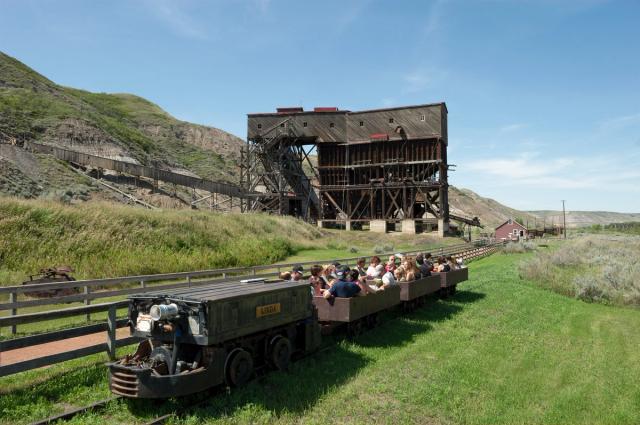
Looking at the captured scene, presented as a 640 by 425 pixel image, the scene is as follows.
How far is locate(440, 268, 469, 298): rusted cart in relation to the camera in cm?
1728

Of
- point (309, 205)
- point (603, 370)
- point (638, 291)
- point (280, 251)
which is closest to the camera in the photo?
point (603, 370)

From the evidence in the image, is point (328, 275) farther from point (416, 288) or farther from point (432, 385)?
point (432, 385)

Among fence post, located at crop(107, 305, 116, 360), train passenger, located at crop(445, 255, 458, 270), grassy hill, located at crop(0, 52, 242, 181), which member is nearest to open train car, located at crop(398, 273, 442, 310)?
train passenger, located at crop(445, 255, 458, 270)

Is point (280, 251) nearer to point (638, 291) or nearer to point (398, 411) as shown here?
point (638, 291)

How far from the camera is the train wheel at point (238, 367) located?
7707mm

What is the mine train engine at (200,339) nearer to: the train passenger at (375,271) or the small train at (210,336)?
the small train at (210,336)

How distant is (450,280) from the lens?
58.0ft

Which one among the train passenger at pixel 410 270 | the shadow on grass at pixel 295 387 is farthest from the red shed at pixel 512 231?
the shadow on grass at pixel 295 387

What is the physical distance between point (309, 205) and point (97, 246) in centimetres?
3898

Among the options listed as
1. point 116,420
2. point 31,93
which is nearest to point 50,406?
point 116,420

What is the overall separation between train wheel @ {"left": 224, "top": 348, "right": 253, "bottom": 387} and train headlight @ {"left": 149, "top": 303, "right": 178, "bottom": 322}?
4.16 feet

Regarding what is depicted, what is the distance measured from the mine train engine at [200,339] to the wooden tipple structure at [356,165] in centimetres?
4608

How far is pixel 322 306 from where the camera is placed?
36.8 feet

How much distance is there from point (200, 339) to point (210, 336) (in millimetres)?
164
